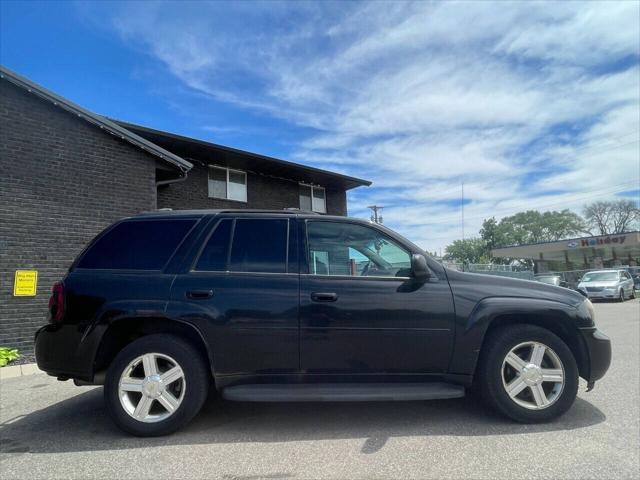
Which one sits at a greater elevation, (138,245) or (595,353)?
(138,245)

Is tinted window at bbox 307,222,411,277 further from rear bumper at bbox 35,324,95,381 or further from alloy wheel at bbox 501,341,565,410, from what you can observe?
rear bumper at bbox 35,324,95,381

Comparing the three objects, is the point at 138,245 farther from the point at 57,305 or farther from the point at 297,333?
the point at 297,333

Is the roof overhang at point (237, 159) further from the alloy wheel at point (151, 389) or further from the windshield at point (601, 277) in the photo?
the windshield at point (601, 277)

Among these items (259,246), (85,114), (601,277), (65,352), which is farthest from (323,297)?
(601,277)

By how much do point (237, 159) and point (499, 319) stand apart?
34.4ft

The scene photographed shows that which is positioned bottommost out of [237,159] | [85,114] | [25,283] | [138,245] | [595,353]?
[595,353]

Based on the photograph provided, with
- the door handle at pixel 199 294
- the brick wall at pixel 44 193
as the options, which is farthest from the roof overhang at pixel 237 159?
the door handle at pixel 199 294

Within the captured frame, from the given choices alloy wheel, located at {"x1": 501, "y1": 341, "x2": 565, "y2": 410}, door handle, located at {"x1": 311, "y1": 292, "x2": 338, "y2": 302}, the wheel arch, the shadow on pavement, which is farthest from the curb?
alloy wheel, located at {"x1": 501, "y1": 341, "x2": 565, "y2": 410}

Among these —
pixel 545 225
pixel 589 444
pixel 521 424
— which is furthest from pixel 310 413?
pixel 545 225

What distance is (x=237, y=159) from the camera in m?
12.8

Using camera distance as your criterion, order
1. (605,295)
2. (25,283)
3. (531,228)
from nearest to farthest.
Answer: (25,283)
(605,295)
(531,228)

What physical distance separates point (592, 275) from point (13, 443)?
A: 2619 cm

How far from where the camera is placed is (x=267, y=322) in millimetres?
3471

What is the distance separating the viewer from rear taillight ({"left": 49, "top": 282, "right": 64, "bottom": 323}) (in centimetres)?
356
